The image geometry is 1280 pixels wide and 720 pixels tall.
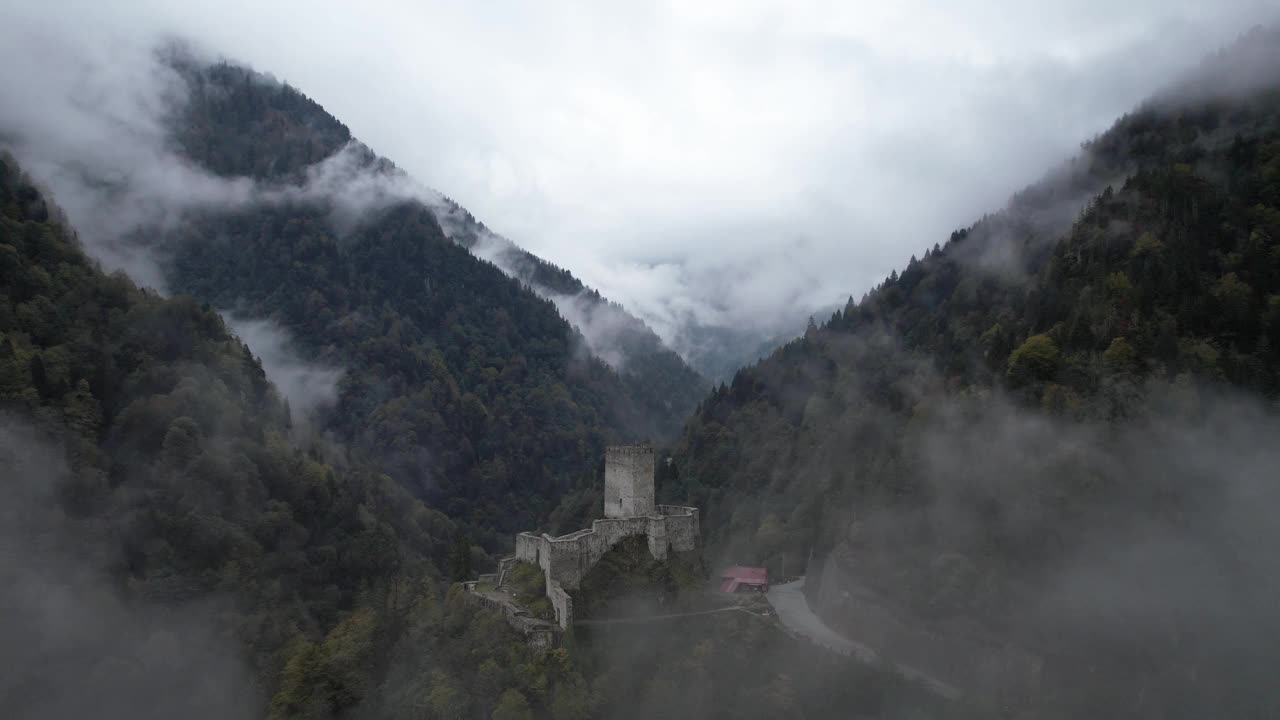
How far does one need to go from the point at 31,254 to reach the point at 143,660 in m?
36.2

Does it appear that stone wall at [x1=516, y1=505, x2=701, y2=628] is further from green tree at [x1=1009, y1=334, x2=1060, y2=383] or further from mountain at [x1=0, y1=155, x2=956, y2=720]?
green tree at [x1=1009, y1=334, x2=1060, y2=383]

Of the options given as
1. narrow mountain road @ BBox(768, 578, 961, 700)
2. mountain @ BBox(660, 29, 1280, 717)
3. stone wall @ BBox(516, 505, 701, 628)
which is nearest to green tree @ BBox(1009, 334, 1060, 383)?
mountain @ BBox(660, 29, 1280, 717)

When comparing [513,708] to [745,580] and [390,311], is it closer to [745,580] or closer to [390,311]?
[745,580]

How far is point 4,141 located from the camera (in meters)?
102

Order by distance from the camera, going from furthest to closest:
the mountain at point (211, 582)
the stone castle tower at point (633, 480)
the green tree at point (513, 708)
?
the stone castle tower at point (633, 480) → the mountain at point (211, 582) → the green tree at point (513, 708)

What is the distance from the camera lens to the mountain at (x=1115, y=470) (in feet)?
112

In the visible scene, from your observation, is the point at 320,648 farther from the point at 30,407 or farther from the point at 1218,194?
the point at 1218,194

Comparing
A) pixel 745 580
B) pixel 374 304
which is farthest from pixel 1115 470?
pixel 374 304

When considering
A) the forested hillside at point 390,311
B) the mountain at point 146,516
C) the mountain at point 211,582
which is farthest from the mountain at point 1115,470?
the forested hillside at point 390,311

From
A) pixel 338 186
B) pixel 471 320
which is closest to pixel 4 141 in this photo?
pixel 338 186

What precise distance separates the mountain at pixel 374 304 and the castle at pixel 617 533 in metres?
59.1

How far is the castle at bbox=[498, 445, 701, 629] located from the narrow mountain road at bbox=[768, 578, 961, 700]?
743 cm

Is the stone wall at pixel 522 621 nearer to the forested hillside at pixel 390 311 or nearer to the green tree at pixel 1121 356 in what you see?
the green tree at pixel 1121 356

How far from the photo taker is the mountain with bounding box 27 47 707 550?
12269 cm
